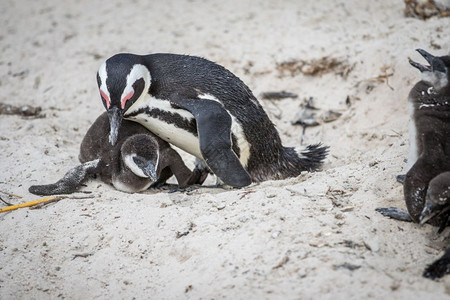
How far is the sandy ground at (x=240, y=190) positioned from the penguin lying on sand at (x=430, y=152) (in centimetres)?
14

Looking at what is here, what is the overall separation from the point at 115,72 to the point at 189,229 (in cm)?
141

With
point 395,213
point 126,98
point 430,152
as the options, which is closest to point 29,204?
point 126,98

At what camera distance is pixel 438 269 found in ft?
8.66

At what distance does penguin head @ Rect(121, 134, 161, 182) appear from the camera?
4184mm

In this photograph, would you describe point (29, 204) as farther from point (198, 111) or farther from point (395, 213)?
point (395, 213)

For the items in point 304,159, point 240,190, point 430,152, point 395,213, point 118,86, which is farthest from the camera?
point 304,159

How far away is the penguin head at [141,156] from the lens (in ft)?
13.7

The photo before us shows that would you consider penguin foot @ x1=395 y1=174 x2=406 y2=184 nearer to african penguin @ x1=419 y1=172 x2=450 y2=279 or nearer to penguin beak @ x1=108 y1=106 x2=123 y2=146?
african penguin @ x1=419 y1=172 x2=450 y2=279

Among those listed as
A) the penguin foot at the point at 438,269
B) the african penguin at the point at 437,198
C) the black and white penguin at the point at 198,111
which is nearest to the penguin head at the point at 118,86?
the black and white penguin at the point at 198,111

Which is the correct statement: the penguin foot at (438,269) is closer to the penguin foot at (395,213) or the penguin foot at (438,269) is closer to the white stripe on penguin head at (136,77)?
the penguin foot at (395,213)

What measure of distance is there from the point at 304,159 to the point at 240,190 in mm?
1166

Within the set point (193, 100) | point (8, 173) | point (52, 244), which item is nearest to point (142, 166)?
point (193, 100)

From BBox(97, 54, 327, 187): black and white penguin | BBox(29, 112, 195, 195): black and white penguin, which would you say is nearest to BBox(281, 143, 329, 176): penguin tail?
BBox(97, 54, 327, 187): black and white penguin

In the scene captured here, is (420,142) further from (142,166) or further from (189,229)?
(142,166)
